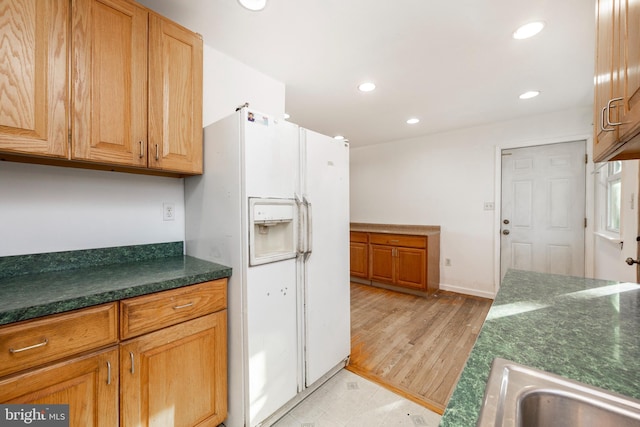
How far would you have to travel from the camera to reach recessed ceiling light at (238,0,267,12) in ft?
4.68

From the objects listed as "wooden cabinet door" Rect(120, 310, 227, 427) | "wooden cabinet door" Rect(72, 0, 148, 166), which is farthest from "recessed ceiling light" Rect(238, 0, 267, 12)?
"wooden cabinet door" Rect(120, 310, 227, 427)

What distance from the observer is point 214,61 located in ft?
6.16

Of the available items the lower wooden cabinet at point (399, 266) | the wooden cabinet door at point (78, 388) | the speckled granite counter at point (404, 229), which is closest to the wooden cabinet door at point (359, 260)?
the lower wooden cabinet at point (399, 266)

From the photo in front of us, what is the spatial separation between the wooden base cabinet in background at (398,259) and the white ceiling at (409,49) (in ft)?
5.64

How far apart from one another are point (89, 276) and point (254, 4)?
1.64 metres

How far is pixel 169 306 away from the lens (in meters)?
1.21

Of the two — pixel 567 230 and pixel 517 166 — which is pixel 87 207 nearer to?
pixel 517 166

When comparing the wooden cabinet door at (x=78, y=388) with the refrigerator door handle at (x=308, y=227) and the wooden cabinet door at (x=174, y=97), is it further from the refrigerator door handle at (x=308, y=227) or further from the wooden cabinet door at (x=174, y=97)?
the refrigerator door handle at (x=308, y=227)

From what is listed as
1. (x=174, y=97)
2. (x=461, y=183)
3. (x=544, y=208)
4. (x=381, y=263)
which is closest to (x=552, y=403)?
(x=174, y=97)

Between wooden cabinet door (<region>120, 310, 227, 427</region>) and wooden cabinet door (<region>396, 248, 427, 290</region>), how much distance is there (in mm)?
2788

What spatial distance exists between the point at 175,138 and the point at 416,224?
11.9 feet

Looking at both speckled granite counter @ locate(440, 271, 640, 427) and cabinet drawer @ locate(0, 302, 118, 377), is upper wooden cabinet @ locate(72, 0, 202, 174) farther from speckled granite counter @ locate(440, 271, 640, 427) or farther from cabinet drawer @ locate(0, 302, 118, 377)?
speckled granite counter @ locate(440, 271, 640, 427)

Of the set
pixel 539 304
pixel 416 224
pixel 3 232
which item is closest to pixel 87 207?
pixel 3 232

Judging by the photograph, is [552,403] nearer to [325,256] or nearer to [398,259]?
[325,256]
